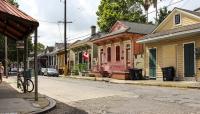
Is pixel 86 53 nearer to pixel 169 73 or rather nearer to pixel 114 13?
pixel 114 13

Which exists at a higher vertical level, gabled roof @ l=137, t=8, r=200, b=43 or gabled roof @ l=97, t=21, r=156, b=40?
gabled roof @ l=97, t=21, r=156, b=40

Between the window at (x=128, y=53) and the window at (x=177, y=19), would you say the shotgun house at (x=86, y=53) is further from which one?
the window at (x=177, y=19)

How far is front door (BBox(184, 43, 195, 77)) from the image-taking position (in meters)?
30.5

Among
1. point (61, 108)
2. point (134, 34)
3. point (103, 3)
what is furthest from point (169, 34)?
point (103, 3)

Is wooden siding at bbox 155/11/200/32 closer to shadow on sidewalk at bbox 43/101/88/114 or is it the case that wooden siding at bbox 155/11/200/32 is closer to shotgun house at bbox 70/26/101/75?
shotgun house at bbox 70/26/101/75

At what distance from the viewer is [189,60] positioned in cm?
3086

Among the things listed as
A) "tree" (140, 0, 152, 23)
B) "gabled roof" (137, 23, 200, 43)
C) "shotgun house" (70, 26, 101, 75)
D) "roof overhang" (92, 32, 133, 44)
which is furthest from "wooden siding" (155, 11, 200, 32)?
"tree" (140, 0, 152, 23)

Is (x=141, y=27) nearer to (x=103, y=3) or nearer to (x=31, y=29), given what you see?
(x=103, y=3)

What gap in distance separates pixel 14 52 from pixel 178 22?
48.7 metres

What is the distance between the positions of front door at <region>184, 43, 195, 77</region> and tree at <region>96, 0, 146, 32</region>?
32.0 meters

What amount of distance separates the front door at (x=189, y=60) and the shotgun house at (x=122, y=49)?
783 cm

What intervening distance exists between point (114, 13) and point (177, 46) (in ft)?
104

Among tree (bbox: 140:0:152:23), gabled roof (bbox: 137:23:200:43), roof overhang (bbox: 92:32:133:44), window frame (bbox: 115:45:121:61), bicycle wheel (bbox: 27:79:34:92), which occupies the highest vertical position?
tree (bbox: 140:0:152:23)

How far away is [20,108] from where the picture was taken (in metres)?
14.5
